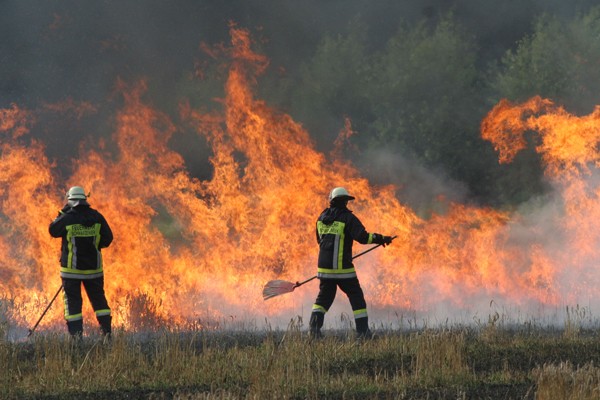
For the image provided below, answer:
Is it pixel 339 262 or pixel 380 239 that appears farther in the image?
pixel 339 262

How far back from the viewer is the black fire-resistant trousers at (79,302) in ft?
39.8

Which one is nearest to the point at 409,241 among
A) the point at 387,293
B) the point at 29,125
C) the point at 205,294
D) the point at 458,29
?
the point at 387,293

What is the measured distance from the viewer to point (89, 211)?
12.4m

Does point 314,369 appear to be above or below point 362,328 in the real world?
below

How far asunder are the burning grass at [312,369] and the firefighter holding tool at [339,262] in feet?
2.11

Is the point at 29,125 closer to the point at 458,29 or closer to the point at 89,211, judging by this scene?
the point at 89,211

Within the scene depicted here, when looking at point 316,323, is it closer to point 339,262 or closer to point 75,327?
point 339,262

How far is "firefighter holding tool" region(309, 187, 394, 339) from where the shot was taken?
40.1 feet

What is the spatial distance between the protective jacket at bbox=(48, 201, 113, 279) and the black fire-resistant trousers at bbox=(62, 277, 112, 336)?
0.08 metres

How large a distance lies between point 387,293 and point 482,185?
968 cm

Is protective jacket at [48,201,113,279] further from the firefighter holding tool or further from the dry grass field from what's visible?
the firefighter holding tool

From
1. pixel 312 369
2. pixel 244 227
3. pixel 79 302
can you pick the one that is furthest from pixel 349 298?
pixel 244 227

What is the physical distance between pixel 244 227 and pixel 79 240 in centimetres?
511

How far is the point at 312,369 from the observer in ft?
32.8
